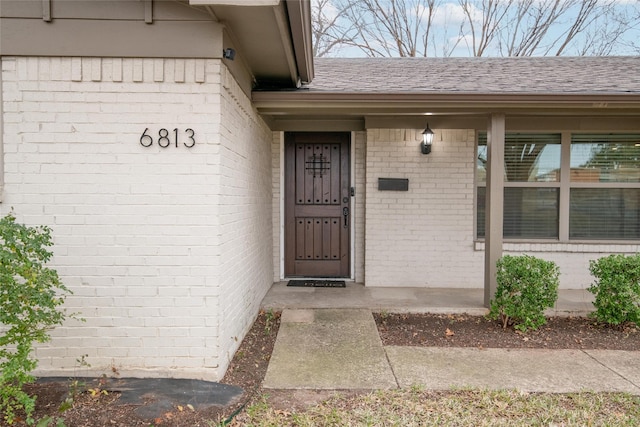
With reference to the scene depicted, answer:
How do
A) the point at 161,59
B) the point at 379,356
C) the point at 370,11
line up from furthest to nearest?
the point at 370,11
the point at 379,356
the point at 161,59

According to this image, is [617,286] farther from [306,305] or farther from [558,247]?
[306,305]

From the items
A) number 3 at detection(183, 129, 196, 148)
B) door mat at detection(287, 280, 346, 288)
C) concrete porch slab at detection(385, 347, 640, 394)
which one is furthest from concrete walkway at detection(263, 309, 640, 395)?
number 3 at detection(183, 129, 196, 148)

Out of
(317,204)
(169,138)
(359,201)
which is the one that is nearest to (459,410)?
(169,138)

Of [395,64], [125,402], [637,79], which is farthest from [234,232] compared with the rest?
[637,79]

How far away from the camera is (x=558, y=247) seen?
540 centimetres

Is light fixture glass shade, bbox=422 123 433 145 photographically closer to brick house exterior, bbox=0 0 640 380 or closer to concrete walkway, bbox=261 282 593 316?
concrete walkway, bbox=261 282 593 316

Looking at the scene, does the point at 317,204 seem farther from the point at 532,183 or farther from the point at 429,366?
the point at 429,366

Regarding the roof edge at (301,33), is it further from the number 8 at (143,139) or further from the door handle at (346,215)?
the door handle at (346,215)

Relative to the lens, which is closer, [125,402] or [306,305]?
[125,402]

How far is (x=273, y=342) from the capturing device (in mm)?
3789

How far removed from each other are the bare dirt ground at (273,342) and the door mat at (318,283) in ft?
3.82

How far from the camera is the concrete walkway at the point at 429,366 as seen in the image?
288 cm

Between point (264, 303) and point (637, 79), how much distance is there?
5142 mm

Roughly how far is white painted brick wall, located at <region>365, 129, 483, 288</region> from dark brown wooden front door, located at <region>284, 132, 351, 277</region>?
1.69 feet
